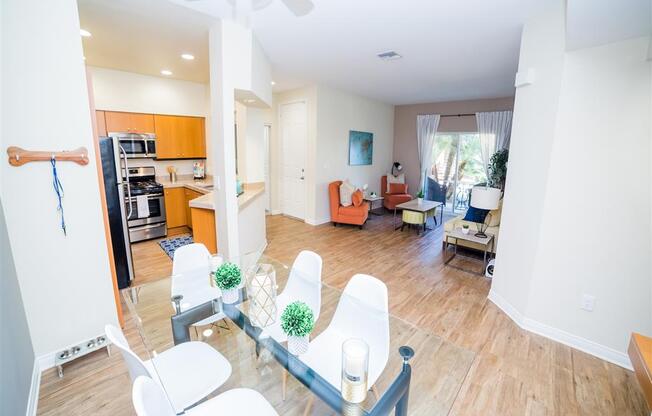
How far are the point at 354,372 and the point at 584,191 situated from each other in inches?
93.4

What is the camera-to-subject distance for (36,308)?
1.89 meters

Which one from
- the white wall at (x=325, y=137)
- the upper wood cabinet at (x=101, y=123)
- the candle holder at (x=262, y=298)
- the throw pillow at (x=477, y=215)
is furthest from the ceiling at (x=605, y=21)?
the upper wood cabinet at (x=101, y=123)

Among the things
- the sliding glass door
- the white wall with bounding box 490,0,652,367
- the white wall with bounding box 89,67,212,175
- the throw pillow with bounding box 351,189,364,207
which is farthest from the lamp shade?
the white wall with bounding box 89,67,212,175

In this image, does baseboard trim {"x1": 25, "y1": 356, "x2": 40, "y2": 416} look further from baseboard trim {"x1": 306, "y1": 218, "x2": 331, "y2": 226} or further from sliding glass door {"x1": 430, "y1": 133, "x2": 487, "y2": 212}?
sliding glass door {"x1": 430, "y1": 133, "x2": 487, "y2": 212}

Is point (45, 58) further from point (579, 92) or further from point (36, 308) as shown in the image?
point (579, 92)

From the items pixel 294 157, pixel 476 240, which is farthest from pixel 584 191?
pixel 294 157

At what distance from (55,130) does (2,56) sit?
44 centimetres

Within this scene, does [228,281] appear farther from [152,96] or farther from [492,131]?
[492,131]

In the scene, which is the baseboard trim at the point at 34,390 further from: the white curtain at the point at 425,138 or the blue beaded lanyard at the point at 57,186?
the white curtain at the point at 425,138

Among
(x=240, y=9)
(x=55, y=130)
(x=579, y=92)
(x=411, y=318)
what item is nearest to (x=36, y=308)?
(x=55, y=130)

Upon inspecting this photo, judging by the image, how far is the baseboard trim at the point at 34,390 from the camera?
164 cm

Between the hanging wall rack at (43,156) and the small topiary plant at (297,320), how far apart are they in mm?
1815

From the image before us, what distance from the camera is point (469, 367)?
1.40 m

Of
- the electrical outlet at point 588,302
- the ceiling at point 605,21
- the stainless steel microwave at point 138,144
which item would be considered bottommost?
the electrical outlet at point 588,302
